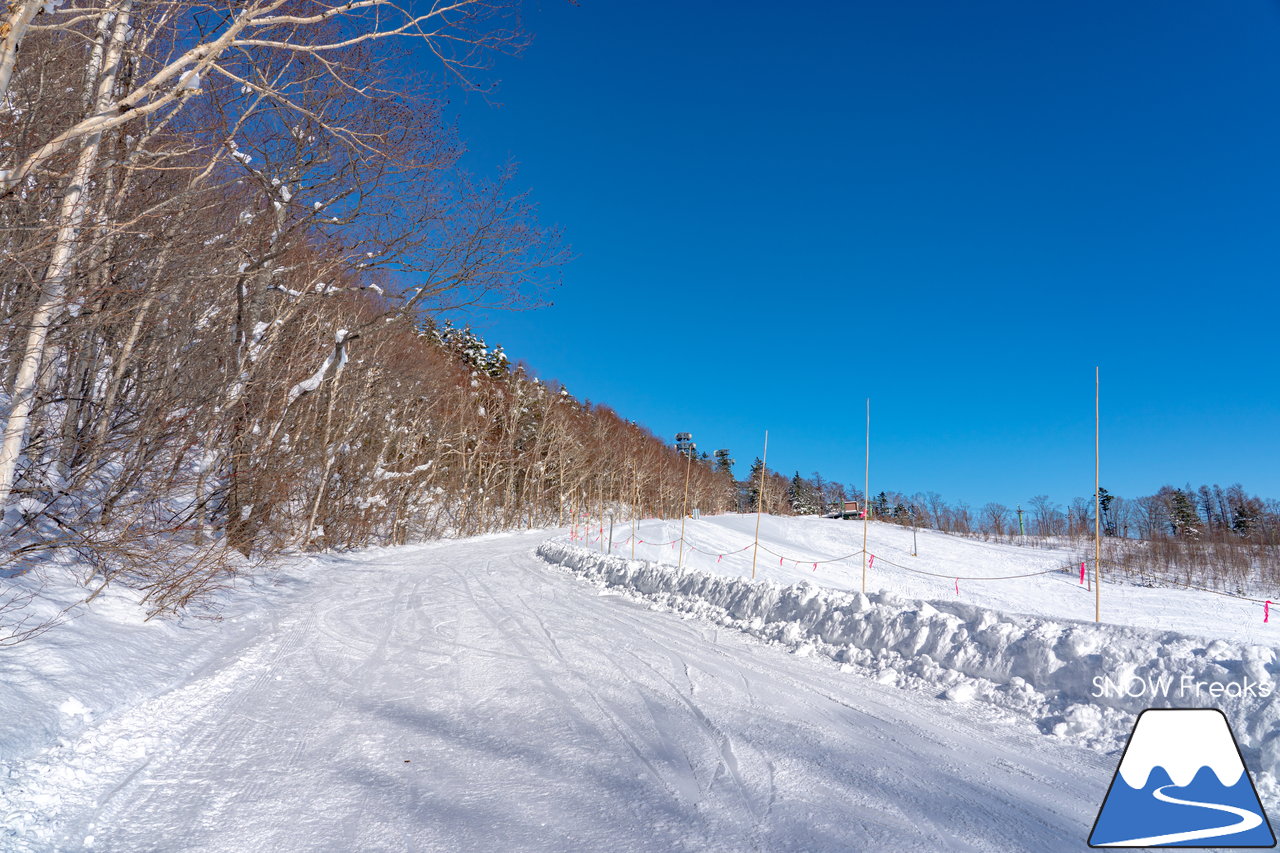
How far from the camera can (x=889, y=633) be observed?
7281 mm

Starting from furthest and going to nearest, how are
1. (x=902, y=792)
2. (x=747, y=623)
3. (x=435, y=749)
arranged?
1. (x=747, y=623)
2. (x=435, y=749)
3. (x=902, y=792)

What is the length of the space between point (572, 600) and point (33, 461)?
25.6 ft

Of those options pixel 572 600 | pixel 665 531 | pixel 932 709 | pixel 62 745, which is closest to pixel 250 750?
pixel 62 745

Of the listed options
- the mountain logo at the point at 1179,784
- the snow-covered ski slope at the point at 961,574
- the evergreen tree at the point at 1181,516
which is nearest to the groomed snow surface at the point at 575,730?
the mountain logo at the point at 1179,784

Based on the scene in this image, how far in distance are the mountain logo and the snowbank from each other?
87.7 inches

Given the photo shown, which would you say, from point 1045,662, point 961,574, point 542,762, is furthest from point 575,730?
point 961,574

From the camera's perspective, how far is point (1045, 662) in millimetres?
5730

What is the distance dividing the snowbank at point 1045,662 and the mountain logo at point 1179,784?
7.31 feet

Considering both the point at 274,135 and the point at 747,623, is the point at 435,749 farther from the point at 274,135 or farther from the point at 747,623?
the point at 274,135

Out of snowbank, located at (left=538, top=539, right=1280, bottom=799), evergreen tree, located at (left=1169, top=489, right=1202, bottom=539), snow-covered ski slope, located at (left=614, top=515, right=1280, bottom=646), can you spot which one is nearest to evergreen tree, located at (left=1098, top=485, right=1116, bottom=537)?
evergreen tree, located at (left=1169, top=489, right=1202, bottom=539)

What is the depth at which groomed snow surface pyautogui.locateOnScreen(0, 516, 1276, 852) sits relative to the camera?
308 centimetres

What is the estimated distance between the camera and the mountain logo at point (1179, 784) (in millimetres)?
2266

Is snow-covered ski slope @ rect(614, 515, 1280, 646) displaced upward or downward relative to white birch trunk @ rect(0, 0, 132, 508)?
downward

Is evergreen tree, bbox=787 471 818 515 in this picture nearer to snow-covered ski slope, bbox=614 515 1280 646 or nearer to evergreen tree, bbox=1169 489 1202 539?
evergreen tree, bbox=1169 489 1202 539
